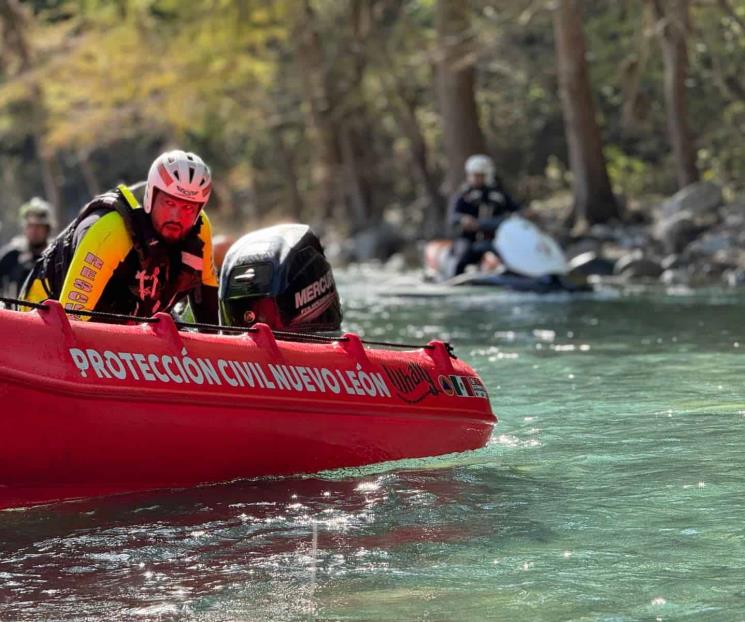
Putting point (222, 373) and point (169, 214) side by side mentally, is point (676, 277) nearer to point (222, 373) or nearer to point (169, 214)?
point (169, 214)

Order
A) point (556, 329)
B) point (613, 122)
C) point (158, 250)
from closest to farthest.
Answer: point (158, 250) → point (556, 329) → point (613, 122)

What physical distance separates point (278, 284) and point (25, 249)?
4963mm

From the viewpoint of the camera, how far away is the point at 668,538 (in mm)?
5629

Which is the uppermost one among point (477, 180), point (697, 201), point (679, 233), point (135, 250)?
point (135, 250)

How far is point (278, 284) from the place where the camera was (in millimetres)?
7766

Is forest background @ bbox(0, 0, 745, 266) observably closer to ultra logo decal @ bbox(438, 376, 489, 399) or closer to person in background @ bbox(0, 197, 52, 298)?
person in background @ bbox(0, 197, 52, 298)

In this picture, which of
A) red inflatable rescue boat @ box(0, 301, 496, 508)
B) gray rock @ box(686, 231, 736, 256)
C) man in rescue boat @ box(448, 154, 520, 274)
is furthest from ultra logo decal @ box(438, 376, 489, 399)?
gray rock @ box(686, 231, 736, 256)

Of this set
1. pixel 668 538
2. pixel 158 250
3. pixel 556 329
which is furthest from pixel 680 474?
pixel 556 329

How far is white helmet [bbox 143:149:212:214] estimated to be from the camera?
23.3ft

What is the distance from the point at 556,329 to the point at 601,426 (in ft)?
18.3

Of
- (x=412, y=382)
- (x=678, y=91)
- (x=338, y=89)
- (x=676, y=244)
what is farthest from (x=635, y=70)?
(x=412, y=382)

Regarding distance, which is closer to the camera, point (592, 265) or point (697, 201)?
point (592, 265)

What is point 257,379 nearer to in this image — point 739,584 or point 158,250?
point 158,250

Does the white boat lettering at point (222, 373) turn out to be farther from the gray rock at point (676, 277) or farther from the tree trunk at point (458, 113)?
the tree trunk at point (458, 113)
